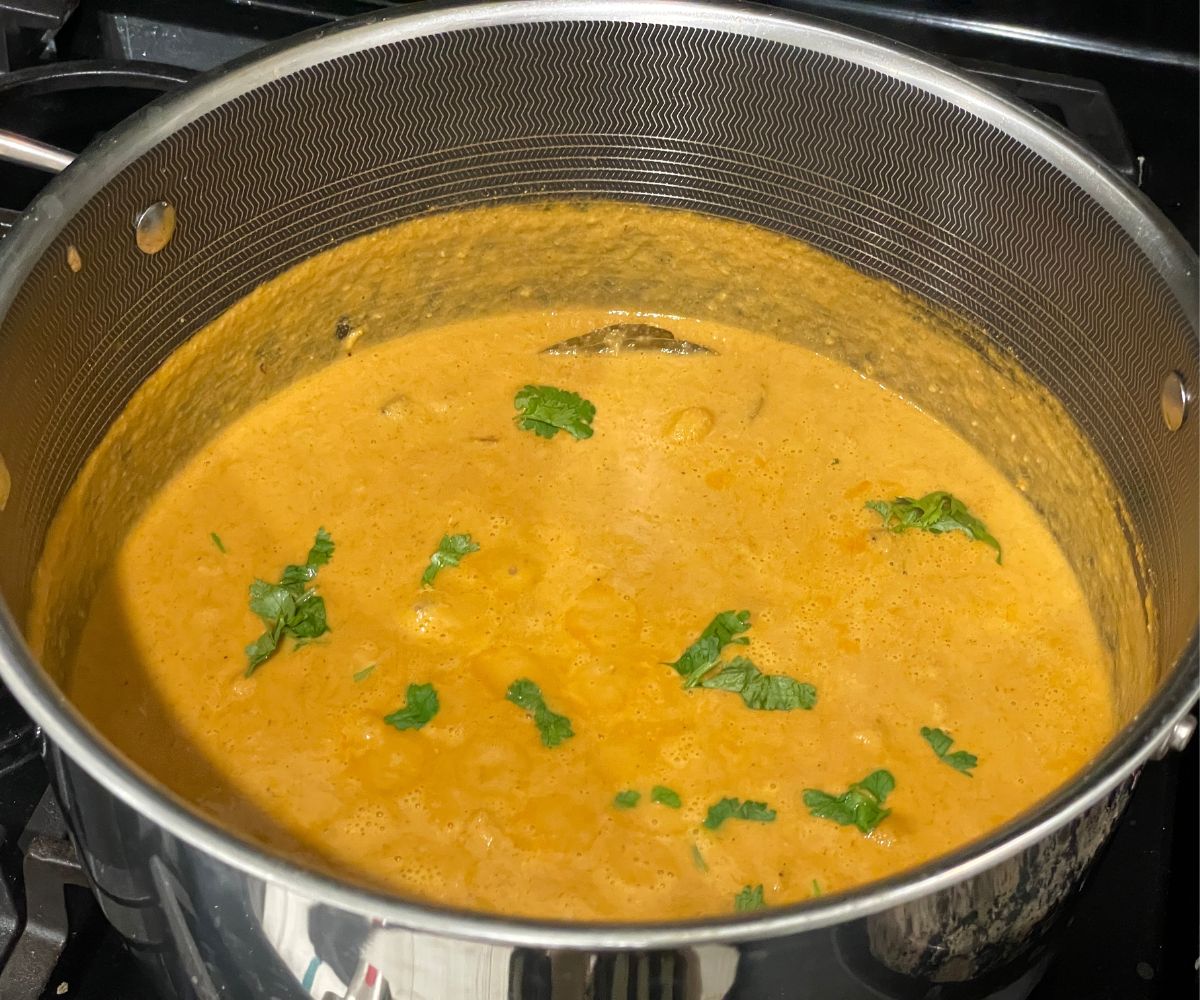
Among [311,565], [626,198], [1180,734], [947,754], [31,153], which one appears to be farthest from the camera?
[626,198]

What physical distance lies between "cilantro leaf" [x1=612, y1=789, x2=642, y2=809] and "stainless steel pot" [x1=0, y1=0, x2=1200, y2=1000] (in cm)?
42

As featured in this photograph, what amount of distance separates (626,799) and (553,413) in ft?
A: 2.11

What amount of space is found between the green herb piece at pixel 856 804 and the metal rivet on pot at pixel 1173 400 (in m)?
0.52

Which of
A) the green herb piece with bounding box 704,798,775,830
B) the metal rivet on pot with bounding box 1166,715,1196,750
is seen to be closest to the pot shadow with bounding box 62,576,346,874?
the green herb piece with bounding box 704,798,775,830

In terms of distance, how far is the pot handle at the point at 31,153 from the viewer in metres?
1.42

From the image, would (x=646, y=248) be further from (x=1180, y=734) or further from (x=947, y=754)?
(x=1180, y=734)

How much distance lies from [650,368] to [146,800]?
1.25 meters

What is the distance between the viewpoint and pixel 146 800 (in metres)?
0.97

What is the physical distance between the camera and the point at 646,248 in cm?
202

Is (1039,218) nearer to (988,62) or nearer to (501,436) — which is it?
(988,62)

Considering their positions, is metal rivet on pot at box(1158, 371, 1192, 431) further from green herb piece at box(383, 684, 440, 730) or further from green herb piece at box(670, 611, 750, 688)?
green herb piece at box(383, 684, 440, 730)

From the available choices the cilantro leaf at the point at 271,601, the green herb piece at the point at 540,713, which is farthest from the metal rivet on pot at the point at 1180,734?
the cilantro leaf at the point at 271,601

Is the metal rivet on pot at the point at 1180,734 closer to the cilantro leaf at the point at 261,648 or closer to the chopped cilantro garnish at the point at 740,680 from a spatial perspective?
the chopped cilantro garnish at the point at 740,680

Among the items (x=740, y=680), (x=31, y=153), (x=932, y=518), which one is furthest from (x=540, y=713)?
(x=31, y=153)
